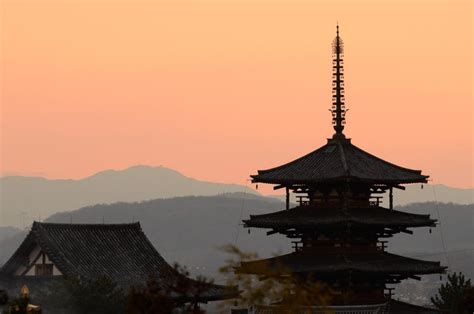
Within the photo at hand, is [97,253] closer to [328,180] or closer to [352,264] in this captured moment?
[328,180]

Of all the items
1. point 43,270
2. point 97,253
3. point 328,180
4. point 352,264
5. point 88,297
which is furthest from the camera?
point 97,253

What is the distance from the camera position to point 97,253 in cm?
12006

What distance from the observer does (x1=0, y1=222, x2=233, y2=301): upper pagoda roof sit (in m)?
118

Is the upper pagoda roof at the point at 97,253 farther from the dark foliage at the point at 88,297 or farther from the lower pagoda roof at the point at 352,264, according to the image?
the lower pagoda roof at the point at 352,264

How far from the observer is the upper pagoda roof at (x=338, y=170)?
101m

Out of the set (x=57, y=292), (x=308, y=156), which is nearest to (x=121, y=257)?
(x=57, y=292)

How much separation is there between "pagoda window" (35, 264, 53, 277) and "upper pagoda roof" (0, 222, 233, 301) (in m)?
1.03

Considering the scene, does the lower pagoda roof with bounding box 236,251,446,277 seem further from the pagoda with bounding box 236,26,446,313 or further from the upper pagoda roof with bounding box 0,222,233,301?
the upper pagoda roof with bounding box 0,222,233,301

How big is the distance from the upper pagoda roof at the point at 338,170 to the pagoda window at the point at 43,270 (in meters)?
20.8

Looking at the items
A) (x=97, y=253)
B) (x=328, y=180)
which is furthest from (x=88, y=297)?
(x=328, y=180)

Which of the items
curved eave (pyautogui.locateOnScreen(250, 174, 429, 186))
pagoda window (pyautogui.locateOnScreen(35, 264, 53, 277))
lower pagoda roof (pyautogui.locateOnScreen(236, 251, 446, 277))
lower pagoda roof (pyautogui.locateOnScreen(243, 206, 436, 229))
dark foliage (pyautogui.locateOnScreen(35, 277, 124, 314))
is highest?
curved eave (pyautogui.locateOnScreen(250, 174, 429, 186))

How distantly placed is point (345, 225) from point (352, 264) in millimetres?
2292

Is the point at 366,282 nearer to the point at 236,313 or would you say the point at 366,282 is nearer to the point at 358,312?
the point at 358,312

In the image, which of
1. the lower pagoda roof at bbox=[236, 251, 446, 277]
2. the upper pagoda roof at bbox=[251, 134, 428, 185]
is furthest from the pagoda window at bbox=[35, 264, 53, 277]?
the lower pagoda roof at bbox=[236, 251, 446, 277]
